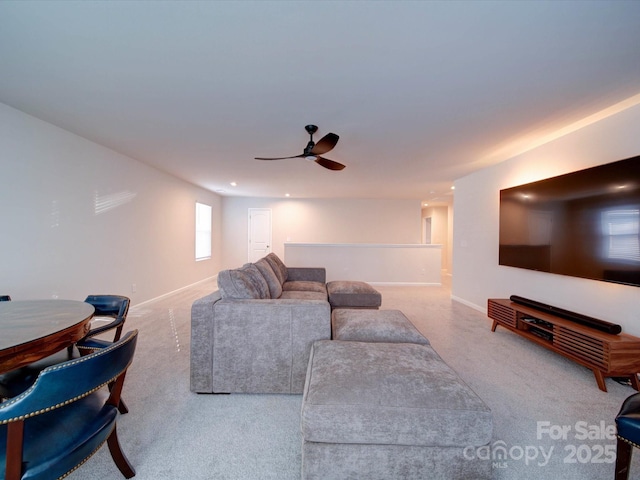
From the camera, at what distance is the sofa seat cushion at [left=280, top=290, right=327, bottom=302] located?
10.9 feet

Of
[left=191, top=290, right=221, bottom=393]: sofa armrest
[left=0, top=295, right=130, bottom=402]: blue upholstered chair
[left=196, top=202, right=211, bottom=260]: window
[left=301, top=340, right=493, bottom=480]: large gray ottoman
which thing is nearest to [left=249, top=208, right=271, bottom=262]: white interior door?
[left=196, top=202, right=211, bottom=260]: window

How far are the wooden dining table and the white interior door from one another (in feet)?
21.2

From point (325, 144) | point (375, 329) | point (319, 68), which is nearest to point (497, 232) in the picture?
point (375, 329)

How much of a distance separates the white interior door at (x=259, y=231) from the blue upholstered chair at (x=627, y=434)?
25.0ft

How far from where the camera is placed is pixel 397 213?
8188 millimetres

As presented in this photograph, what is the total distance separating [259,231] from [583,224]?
7.23 m

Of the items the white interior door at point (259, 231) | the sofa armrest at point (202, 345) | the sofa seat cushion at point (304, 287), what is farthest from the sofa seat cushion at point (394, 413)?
the white interior door at point (259, 231)

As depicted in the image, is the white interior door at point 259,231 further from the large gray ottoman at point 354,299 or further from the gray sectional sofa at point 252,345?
the gray sectional sofa at point 252,345

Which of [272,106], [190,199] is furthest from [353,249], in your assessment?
[272,106]

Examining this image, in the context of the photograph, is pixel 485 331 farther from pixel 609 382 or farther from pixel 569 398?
pixel 569 398

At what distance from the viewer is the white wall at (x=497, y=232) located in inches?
93.7

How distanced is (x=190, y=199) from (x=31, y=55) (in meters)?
4.53

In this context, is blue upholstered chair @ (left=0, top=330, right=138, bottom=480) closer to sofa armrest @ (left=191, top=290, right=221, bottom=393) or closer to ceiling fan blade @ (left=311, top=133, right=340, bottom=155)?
sofa armrest @ (left=191, top=290, right=221, bottom=393)

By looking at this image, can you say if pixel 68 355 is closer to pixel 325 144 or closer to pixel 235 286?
pixel 235 286
